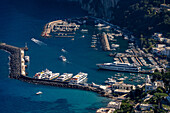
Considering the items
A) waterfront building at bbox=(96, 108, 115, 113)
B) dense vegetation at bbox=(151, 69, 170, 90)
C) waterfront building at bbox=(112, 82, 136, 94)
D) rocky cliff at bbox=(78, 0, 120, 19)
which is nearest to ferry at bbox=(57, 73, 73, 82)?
waterfront building at bbox=(112, 82, 136, 94)

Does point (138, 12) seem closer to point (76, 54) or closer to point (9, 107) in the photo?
point (76, 54)

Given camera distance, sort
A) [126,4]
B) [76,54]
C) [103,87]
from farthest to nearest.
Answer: [126,4] < [76,54] < [103,87]

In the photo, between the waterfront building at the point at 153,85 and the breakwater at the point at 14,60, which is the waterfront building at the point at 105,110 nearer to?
the waterfront building at the point at 153,85

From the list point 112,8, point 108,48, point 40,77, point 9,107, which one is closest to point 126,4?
point 112,8

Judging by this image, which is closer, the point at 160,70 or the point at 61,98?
the point at 61,98

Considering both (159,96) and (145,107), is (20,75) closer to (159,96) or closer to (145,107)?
(145,107)

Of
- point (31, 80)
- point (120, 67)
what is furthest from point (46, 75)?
point (120, 67)

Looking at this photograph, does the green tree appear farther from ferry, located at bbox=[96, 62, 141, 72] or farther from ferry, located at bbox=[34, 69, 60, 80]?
ferry, located at bbox=[34, 69, 60, 80]
